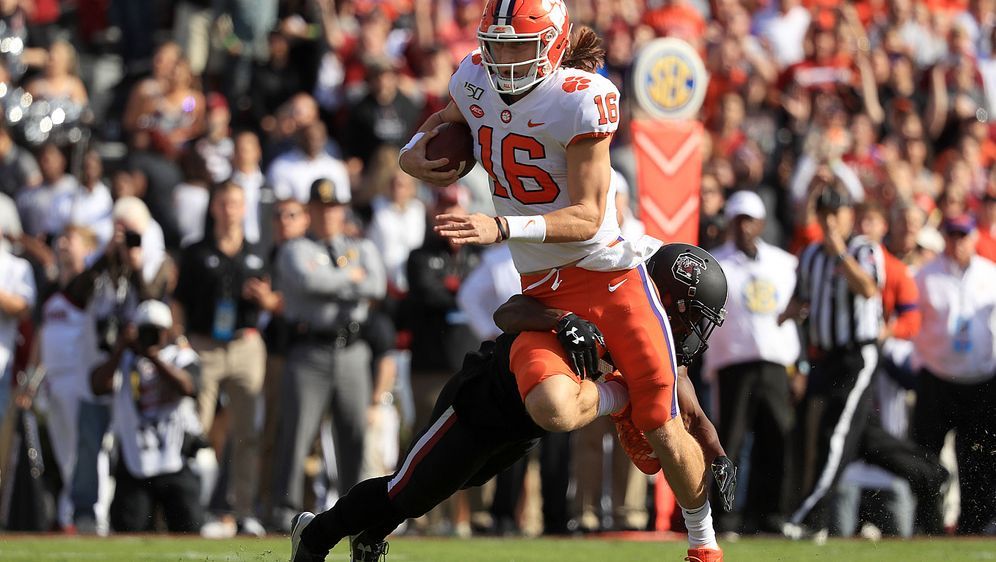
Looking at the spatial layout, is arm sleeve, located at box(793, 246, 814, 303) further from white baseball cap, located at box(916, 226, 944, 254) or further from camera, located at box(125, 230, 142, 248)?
camera, located at box(125, 230, 142, 248)

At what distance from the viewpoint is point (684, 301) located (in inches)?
242

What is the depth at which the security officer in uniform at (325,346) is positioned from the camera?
394 inches

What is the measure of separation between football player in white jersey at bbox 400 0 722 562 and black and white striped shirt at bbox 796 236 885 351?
4135mm

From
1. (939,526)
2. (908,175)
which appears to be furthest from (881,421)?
(908,175)

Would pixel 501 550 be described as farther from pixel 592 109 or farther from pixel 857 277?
pixel 592 109

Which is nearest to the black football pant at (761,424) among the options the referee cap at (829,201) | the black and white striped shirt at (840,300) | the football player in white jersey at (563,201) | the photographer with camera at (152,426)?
the black and white striped shirt at (840,300)

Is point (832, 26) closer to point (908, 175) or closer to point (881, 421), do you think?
point (908, 175)

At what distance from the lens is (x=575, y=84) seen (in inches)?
226

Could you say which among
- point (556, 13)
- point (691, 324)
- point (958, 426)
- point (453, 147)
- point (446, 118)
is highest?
point (556, 13)

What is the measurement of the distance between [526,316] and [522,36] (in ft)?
3.22

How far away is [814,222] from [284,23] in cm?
454

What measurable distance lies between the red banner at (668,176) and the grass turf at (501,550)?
1910mm

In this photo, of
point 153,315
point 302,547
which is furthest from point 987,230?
point 302,547

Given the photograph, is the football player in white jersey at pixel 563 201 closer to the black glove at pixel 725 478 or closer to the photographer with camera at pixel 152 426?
the black glove at pixel 725 478
